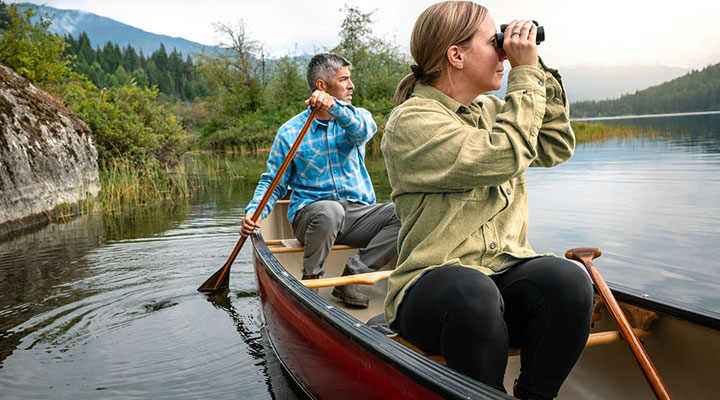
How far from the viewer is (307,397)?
2723mm

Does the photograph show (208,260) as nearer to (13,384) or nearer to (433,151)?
(13,384)

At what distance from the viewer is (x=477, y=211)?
153 cm

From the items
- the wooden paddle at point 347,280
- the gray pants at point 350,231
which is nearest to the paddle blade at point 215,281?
the gray pants at point 350,231

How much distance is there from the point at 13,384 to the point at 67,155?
6.59 meters

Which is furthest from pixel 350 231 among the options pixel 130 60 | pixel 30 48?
pixel 130 60

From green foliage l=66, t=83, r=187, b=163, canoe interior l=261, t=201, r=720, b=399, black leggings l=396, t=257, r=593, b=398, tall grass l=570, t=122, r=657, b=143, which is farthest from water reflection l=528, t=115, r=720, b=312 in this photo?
tall grass l=570, t=122, r=657, b=143

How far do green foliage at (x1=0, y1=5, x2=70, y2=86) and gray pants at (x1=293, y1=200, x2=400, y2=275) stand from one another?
913 centimetres

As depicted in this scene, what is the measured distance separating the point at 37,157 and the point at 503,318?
8.29 metres

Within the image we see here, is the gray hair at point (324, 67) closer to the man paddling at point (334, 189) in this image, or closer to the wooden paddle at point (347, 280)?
the man paddling at point (334, 189)

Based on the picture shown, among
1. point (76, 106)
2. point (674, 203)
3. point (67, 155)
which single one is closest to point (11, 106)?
point (67, 155)

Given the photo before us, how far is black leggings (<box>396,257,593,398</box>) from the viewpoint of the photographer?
4.50 ft

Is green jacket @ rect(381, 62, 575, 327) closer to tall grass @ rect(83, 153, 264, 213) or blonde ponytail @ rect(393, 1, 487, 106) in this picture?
blonde ponytail @ rect(393, 1, 487, 106)

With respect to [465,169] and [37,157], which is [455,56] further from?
[37,157]

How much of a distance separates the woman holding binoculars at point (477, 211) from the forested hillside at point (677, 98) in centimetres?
8851
